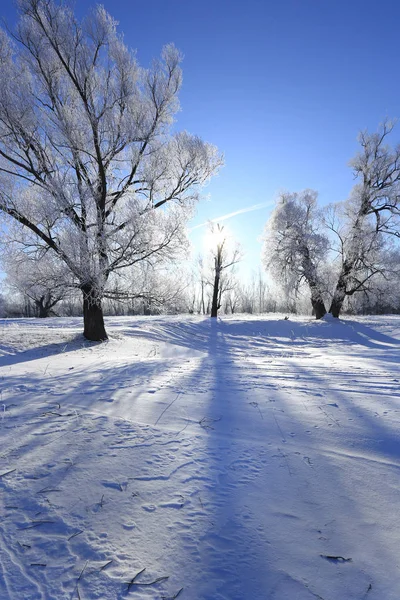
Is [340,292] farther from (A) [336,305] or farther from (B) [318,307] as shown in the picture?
(B) [318,307]

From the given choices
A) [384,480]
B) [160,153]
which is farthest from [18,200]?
[384,480]

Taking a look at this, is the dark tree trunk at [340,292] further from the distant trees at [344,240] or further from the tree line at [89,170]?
the tree line at [89,170]

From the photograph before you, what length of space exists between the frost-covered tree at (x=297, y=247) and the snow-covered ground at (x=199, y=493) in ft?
56.1

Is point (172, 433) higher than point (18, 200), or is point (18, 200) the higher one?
point (18, 200)

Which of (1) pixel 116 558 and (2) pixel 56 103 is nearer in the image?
(1) pixel 116 558

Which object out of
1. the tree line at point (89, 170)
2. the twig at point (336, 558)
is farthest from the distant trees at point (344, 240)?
the twig at point (336, 558)

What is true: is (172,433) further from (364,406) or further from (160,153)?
(160,153)

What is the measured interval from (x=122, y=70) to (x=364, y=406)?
38.1 feet

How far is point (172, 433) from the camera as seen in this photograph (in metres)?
2.55

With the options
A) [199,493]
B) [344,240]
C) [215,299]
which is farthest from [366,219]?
[199,493]

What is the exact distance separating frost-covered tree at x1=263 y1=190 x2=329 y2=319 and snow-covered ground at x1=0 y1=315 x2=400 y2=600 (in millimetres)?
17105

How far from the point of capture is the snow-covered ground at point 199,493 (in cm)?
126

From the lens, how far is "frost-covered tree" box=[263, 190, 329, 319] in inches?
770

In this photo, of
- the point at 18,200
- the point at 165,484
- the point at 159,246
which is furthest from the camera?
the point at 159,246
